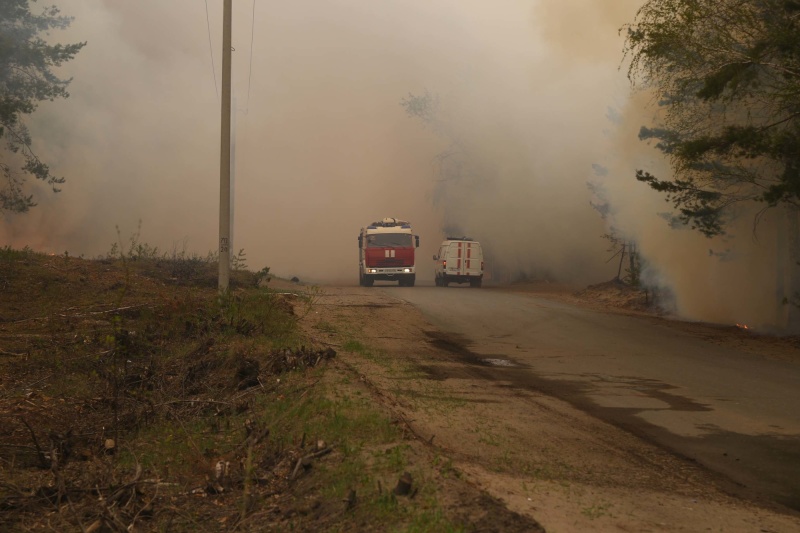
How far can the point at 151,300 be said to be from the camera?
1720cm

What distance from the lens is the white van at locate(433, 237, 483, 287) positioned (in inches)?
1614

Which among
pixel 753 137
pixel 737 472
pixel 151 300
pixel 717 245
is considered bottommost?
pixel 737 472

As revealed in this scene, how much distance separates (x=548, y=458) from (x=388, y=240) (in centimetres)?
3295

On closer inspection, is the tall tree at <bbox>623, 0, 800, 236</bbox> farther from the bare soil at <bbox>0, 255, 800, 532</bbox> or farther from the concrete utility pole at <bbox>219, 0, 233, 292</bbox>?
the concrete utility pole at <bbox>219, 0, 233, 292</bbox>

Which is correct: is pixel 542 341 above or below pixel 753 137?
below

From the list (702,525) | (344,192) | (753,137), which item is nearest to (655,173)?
(753,137)

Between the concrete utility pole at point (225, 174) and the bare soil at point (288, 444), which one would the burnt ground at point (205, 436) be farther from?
the concrete utility pole at point (225, 174)

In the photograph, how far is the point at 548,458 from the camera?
7250 millimetres

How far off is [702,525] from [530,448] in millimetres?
2225

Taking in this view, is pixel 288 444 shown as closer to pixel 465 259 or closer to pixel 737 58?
pixel 737 58

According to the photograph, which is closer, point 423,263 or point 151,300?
point 151,300

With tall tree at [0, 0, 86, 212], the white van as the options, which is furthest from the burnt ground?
the white van

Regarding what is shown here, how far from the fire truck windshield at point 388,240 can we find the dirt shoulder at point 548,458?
26651mm

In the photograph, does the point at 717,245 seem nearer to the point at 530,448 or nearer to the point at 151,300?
the point at 151,300
